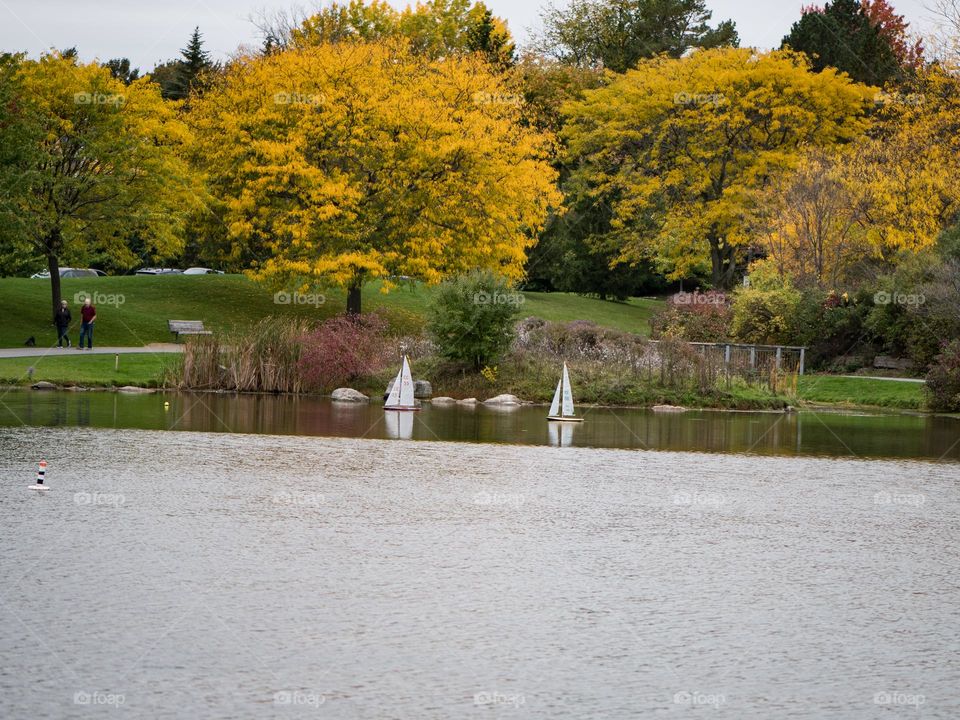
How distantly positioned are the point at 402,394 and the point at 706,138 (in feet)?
126

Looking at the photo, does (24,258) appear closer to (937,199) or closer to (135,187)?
(135,187)

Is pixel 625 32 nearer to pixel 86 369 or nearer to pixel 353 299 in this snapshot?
pixel 353 299

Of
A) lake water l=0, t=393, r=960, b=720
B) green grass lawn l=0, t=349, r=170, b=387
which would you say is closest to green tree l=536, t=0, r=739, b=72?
green grass lawn l=0, t=349, r=170, b=387

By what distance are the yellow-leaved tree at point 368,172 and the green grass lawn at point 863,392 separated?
50.2 ft

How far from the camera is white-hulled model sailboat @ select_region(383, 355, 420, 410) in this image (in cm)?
2808

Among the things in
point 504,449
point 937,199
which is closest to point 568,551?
point 504,449

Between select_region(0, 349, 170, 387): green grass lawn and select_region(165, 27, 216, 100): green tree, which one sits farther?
select_region(165, 27, 216, 100): green tree

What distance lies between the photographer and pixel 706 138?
62.6 metres

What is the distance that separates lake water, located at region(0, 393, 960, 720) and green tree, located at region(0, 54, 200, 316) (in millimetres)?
31130

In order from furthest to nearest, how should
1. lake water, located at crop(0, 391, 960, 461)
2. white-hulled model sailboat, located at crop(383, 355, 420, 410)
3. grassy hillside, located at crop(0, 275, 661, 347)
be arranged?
grassy hillside, located at crop(0, 275, 661, 347)
white-hulled model sailboat, located at crop(383, 355, 420, 410)
lake water, located at crop(0, 391, 960, 461)

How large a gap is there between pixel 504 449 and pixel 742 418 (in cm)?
1035

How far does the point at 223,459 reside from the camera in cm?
1764

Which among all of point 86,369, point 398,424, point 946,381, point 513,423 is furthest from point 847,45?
point 398,424

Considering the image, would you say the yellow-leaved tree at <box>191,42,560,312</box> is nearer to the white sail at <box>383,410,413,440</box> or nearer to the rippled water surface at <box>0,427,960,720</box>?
the white sail at <box>383,410,413,440</box>
